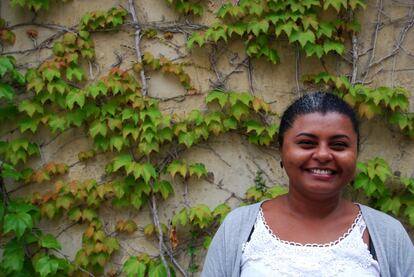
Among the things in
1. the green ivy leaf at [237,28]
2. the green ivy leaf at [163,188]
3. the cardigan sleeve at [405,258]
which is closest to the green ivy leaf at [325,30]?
the green ivy leaf at [237,28]

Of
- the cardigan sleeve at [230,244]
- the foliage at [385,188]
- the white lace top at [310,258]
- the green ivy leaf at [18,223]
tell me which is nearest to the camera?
the white lace top at [310,258]

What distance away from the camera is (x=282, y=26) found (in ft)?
9.84

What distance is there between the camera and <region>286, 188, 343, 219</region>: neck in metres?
1.71

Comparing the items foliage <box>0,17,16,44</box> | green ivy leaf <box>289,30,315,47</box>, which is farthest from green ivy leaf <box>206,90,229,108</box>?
foliage <box>0,17,16,44</box>

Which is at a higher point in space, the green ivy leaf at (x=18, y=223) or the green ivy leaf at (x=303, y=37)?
the green ivy leaf at (x=303, y=37)

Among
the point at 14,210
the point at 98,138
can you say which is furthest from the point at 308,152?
the point at 14,210

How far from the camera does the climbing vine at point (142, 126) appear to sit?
3000mm

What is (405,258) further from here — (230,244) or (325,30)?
(325,30)

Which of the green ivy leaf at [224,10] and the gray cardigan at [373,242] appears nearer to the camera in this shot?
the gray cardigan at [373,242]

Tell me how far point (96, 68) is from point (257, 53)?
39.3 inches

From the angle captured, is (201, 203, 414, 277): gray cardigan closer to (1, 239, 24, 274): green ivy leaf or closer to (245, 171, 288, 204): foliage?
(245, 171, 288, 204): foliage

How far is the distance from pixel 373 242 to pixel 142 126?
1.71 meters

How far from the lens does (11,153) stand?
10.00ft

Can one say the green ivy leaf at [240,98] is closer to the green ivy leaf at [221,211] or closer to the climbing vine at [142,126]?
the climbing vine at [142,126]
